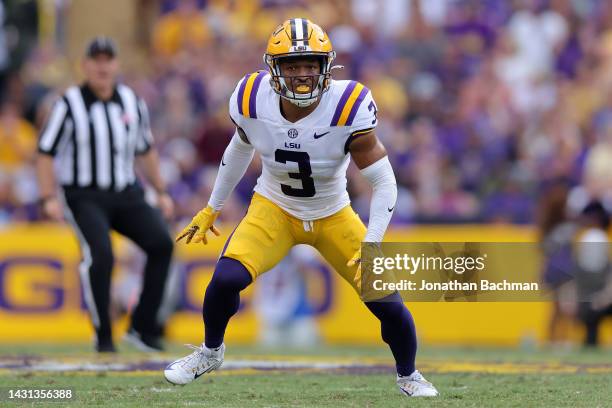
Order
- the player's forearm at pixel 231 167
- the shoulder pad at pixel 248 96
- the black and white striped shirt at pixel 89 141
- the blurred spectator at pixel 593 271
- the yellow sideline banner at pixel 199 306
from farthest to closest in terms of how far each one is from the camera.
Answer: the yellow sideline banner at pixel 199 306
the blurred spectator at pixel 593 271
the black and white striped shirt at pixel 89 141
the player's forearm at pixel 231 167
the shoulder pad at pixel 248 96

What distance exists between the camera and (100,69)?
7746mm

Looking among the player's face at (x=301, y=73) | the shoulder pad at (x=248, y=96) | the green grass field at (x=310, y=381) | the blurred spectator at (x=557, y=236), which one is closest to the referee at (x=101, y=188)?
the green grass field at (x=310, y=381)

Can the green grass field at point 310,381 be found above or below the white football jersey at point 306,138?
below

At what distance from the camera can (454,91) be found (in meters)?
13.0

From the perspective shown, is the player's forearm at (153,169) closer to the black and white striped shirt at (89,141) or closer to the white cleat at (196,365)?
the black and white striped shirt at (89,141)

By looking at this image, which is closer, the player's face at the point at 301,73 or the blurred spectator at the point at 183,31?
the player's face at the point at 301,73

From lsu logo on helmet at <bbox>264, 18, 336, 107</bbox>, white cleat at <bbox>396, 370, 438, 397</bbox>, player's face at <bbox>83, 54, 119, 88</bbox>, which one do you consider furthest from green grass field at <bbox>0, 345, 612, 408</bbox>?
player's face at <bbox>83, 54, 119, 88</bbox>

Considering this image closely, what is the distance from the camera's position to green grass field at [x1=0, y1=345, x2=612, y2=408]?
5344mm

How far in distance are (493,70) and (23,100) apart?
4.88m

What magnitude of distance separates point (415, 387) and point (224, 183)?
4.22 feet

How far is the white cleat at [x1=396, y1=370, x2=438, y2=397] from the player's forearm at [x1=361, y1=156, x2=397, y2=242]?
25.4 inches

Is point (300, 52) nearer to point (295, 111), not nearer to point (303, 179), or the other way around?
point (295, 111)

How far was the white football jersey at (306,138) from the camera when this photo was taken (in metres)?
5.45

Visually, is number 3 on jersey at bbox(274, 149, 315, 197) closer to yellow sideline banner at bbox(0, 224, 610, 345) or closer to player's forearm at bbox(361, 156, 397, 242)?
player's forearm at bbox(361, 156, 397, 242)
